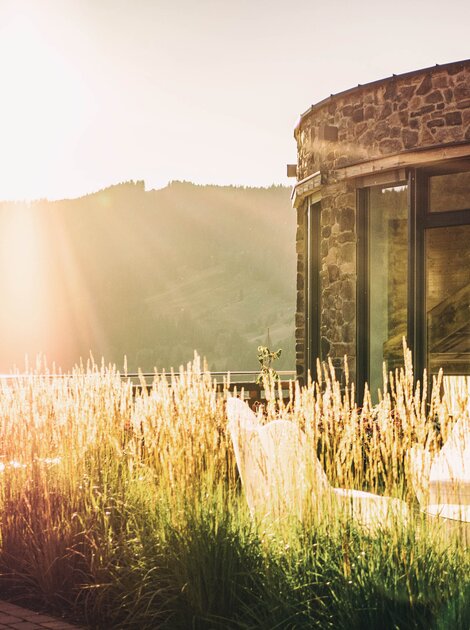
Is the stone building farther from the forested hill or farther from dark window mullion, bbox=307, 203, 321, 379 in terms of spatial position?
the forested hill

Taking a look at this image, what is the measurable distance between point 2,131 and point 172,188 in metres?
59.5

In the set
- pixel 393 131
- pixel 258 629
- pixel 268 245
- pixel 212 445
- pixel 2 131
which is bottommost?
pixel 258 629

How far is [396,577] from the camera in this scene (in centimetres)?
333

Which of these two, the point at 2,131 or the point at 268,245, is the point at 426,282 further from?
the point at 268,245

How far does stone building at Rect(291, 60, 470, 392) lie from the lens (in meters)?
8.73

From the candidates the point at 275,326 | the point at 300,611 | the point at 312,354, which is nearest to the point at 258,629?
the point at 300,611

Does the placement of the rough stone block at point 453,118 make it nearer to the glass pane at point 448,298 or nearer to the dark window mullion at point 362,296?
the glass pane at point 448,298

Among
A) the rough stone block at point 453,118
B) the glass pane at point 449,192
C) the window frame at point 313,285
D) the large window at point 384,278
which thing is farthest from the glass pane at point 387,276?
the window frame at point 313,285

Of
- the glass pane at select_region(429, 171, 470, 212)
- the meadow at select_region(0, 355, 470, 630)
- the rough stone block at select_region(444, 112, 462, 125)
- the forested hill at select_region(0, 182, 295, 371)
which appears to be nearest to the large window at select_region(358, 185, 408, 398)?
the glass pane at select_region(429, 171, 470, 212)

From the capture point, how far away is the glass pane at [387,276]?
9242 mm

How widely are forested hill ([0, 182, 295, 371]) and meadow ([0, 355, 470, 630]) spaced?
58.1 meters

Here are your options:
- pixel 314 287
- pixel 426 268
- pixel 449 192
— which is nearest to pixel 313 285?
pixel 314 287

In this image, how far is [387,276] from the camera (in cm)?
945

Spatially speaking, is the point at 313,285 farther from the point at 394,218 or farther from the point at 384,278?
the point at 394,218
